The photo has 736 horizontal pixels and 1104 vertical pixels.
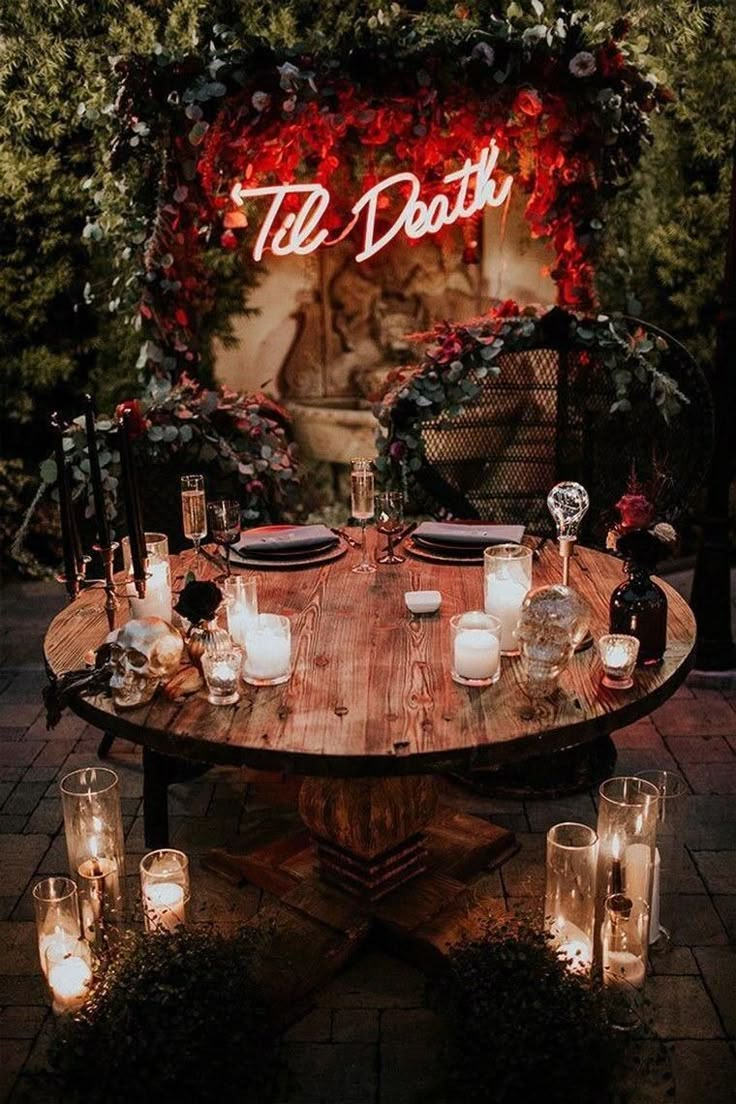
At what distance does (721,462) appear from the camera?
16.0 feet

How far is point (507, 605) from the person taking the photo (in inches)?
110

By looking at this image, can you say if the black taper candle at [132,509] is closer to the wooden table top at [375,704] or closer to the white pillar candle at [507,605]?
the wooden table top at [375,704]

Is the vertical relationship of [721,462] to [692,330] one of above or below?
below

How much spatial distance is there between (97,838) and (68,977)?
397 millimetres

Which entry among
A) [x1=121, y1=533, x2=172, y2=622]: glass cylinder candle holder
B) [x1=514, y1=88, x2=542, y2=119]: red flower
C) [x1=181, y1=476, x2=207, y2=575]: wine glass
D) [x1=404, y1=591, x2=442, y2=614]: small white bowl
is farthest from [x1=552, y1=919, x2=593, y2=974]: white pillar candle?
[x1=514, y1=88, x2=542, y2=119]: red flower

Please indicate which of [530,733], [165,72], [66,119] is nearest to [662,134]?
[165,72]

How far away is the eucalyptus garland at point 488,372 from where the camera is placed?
16.7 feet

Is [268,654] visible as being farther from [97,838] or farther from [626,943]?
[626,943]

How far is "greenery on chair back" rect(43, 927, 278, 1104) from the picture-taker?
2393 millimetres

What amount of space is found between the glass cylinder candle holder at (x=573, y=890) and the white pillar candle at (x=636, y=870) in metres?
0.14

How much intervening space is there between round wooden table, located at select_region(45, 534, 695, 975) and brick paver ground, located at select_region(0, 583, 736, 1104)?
189mm

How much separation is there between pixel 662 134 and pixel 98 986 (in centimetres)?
567

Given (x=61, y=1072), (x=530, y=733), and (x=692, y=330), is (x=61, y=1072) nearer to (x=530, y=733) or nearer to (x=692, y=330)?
(x=530, y=733)

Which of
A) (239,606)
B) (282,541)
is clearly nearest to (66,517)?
(239,606)
